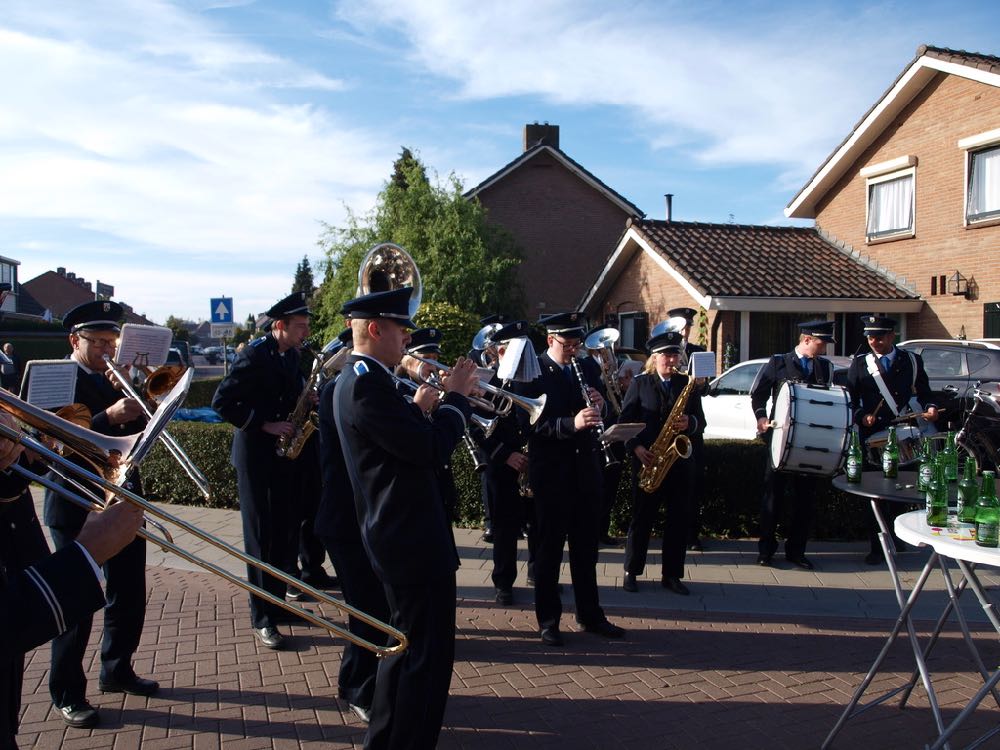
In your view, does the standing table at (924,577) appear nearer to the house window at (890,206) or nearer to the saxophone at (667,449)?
the saxophone at (667,449)

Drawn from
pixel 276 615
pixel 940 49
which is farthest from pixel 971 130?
pixel 276 615

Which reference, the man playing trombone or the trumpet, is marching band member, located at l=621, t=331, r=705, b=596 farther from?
the man playing trombone

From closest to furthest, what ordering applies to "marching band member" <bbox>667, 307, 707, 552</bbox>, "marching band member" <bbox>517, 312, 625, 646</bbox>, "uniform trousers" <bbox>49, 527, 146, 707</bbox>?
"uniform trousers" <bbox>49, 527, 146, 707</bbox>
"marching band member" <bbox>517, 312, 625, 646</bbox>
"marching band member" <bbox>667, 307, 707, 552</bbox>

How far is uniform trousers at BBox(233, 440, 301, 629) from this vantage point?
5.20m

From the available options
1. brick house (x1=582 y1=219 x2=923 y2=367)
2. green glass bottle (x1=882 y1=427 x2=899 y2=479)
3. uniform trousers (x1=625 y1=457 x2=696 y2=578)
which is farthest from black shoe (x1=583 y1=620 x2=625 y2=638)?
brick house (x1=582 y1=219 x2=923 y2=367)

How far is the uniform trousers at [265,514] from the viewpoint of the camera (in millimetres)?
5199

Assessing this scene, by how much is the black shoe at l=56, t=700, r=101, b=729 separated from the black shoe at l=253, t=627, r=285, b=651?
3.91ft

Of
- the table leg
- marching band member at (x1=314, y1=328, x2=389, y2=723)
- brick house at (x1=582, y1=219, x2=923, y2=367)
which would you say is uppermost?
brick house at (x1=582, y1=219, x2=923, y2=367)

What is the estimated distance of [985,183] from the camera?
15.4 m

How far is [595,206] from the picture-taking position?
29.3 metres

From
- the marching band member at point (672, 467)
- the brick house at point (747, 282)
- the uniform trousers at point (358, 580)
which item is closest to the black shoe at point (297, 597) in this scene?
the uniform trousers at point (358, 580)

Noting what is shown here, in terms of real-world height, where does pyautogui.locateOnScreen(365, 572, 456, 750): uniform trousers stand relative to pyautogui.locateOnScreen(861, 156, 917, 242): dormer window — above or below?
below

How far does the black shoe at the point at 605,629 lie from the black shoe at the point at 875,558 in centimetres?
303

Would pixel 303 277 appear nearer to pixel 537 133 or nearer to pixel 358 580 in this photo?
→ pixel 537 133
